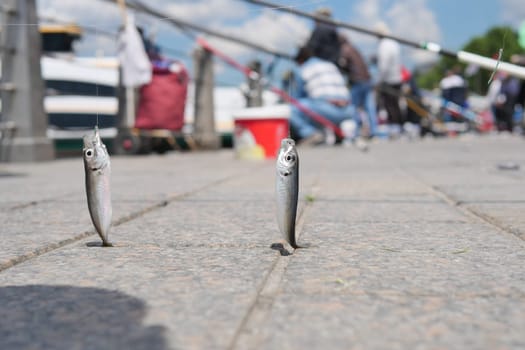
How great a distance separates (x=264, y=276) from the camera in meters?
1.53

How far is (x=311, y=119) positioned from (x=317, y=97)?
0.41m

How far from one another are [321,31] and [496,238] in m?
9.64

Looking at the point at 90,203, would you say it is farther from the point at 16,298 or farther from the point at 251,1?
the point at 251,1

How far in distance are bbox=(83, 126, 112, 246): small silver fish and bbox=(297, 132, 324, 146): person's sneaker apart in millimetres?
9127

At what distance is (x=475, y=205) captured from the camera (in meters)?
2.79

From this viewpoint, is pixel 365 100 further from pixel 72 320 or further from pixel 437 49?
pixel 72 320

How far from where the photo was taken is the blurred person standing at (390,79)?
1270 centimetres

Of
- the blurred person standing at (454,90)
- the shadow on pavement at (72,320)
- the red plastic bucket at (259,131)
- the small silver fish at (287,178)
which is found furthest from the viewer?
the blurred person standing at (454,90)

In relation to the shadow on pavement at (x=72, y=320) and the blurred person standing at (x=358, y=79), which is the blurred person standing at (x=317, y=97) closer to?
the blurred person standing at (x=358, y=79)

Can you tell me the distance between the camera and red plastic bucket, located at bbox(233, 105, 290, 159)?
291 inches

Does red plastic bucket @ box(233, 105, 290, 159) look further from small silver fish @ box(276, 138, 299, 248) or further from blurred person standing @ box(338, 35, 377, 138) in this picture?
small silver fish @ box(276, 138, 299, 248)

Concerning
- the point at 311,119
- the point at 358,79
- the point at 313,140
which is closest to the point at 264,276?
the point at 313,140

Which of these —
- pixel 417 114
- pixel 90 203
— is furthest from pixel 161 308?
pixel 417 114

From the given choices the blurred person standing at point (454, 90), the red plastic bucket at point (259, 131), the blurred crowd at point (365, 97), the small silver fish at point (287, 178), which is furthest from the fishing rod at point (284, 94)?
the small silver fish at point (287, 178)
